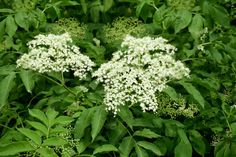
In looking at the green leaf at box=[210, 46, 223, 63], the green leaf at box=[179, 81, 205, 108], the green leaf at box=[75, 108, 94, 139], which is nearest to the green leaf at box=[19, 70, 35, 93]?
the green leaf at box=[75, 108, 94, 139]

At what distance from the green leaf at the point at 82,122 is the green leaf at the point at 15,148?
624 millimetres

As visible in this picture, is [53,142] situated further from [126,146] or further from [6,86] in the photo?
[6,86]

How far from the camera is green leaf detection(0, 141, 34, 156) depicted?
213 centimetres

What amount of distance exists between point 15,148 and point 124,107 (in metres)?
0.95

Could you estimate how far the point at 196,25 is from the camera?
342 centimetres

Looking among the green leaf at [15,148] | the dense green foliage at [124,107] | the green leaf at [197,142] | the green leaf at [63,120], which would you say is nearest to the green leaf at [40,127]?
the dense green foliage at [124,107]

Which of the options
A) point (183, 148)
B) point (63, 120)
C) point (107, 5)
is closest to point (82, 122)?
point (63, 120)

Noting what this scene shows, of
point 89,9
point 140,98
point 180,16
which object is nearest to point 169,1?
point 180,16

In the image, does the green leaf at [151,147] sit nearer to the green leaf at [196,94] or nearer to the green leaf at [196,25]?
the green leaf at [196,94]

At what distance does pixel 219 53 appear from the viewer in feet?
11.5

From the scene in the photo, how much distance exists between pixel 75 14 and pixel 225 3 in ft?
5.28

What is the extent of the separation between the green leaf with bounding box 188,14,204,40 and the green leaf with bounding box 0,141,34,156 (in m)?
1.72

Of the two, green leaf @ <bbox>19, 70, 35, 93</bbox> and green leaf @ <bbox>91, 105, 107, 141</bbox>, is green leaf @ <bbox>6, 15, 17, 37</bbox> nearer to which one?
green leaf @ <bbox>19, 70, 35, 93</bbox>

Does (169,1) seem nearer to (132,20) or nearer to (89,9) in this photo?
(132,20)
